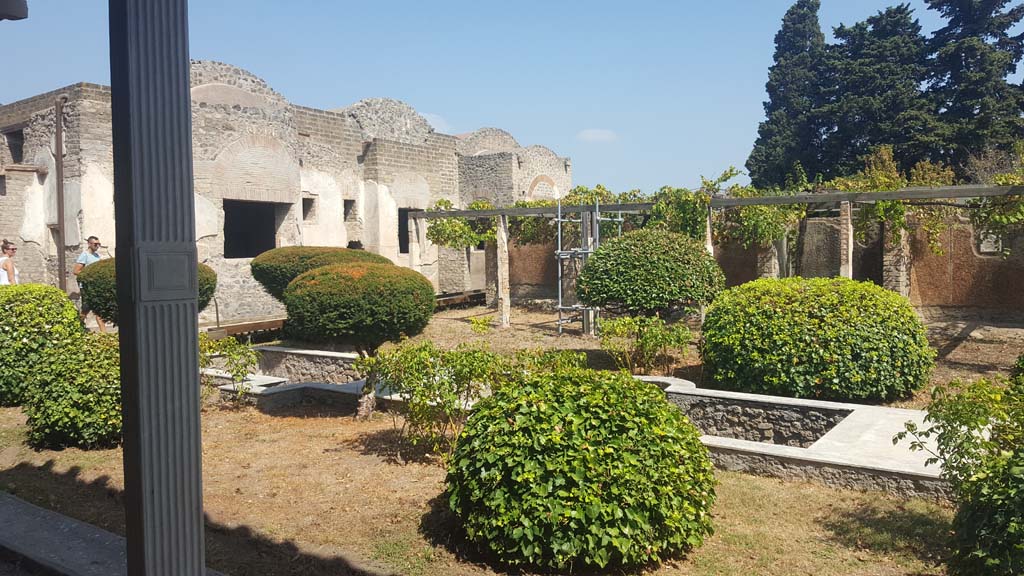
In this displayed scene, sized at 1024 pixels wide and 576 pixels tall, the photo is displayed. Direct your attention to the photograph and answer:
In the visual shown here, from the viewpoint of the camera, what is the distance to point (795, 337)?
723 centimetres

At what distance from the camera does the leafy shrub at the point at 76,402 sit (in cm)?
632

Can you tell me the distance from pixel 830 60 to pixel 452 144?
17.3m

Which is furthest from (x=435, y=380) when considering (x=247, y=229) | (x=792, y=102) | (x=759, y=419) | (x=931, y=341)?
(x=792, y=102)

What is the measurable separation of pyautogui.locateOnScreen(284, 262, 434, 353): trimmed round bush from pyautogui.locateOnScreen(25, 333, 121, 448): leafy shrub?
1810 mm

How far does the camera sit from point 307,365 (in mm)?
10398

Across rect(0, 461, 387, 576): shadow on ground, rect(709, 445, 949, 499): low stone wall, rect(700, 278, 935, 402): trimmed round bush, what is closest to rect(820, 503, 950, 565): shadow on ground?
rect(709, 445, 949, 499): low stone wall

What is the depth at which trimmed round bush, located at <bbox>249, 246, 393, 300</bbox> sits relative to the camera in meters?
14.6

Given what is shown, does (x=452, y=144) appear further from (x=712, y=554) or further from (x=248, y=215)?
(x=712, y=554)

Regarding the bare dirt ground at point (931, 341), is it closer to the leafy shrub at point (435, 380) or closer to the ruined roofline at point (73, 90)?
the leafy shrub at point (435, 380)

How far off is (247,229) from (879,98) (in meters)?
21.8

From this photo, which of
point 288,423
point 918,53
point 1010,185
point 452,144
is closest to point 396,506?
point 288,423

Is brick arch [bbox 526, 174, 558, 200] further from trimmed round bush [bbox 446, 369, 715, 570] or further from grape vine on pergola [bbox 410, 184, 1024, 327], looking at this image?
trimmed round bush [bbox 446, 369, 715, 570]

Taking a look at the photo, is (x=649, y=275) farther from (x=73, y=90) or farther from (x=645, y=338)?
(x=73, y=90)

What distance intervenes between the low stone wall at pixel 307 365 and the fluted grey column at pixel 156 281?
265 inches
